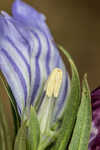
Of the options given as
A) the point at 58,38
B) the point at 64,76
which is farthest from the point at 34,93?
the point at 58,38

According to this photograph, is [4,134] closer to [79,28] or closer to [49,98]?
[49,98]

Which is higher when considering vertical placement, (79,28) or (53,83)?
(53,83)

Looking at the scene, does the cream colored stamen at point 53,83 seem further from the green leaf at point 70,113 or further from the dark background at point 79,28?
the dark background at point 79,28

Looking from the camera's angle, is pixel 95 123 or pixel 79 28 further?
→ pixel 79 28

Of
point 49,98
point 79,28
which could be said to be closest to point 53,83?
point 49,98

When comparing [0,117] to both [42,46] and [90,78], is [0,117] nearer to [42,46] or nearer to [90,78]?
[42,46]

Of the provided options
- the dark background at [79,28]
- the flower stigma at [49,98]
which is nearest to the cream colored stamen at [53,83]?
the flower stigma at [49,98]

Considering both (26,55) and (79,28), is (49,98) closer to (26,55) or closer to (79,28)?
(26,55)

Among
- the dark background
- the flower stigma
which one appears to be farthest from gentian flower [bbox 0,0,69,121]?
the dark background

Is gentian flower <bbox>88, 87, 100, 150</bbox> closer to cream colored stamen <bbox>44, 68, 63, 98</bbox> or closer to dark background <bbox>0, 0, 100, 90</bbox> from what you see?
cream colored stamen <bbox>44, 68, 63, 98</bbox>
